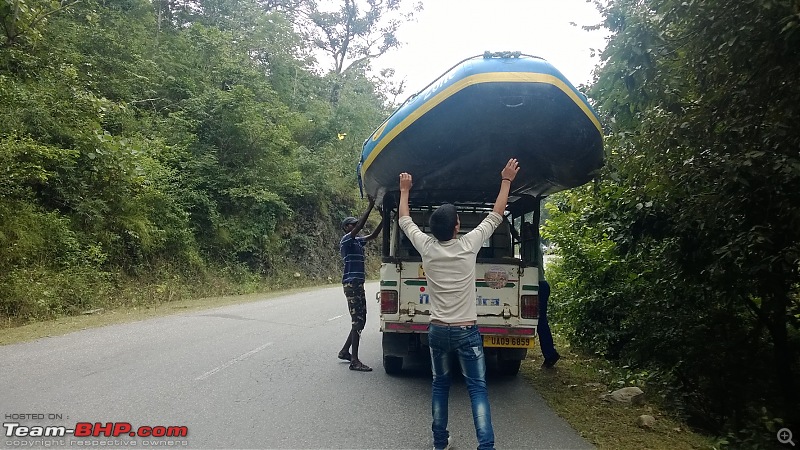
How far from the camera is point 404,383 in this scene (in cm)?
684

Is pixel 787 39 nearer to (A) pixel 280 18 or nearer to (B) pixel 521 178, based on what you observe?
(B) pixel 521 178

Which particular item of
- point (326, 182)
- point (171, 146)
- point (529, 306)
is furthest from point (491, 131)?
point (326, 182)

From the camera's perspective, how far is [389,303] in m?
6.57

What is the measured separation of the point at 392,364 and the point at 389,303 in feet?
3.49

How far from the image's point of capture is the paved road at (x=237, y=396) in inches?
187

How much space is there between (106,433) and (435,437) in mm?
2593

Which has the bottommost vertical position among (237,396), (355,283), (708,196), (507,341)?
(237,396)

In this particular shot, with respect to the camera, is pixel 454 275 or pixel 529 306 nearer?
pixel 454 275

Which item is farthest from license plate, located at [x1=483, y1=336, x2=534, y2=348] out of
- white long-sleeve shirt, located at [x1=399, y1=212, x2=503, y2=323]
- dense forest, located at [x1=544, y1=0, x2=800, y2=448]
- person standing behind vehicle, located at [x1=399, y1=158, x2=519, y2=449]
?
white long-sleeve shirt, located at [x1=399, y1=212, x2=503, y2=323]

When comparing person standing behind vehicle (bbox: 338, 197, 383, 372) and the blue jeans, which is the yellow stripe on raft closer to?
the blue jeans

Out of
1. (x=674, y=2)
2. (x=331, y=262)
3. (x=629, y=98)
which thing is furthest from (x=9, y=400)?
(x=331, y=262)

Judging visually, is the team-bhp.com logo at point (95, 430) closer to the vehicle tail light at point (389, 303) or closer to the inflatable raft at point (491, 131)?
the vehicle tail light at point (389, 303)

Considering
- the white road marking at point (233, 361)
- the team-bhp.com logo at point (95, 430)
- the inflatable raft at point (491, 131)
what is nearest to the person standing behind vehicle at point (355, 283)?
the inflatable raft at point (491, 131)

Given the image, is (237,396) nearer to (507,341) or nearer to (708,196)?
(507,341)
